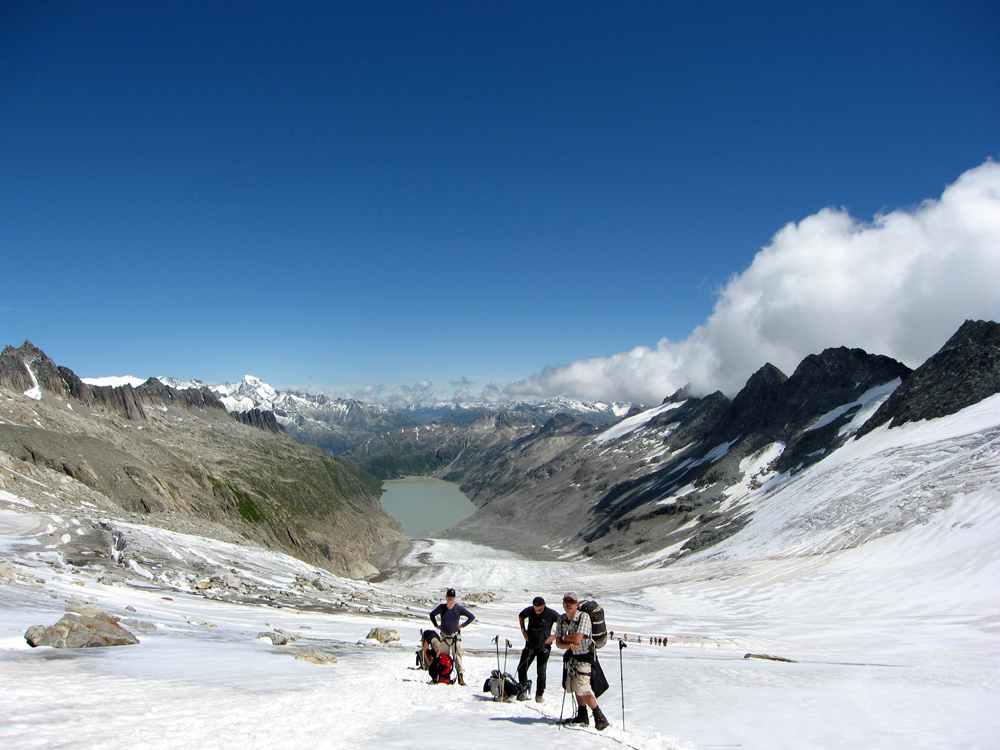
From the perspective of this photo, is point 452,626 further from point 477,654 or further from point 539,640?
point 477,654

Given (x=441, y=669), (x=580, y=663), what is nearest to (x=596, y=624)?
(x=580, y=663)

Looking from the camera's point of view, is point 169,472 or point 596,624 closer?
point 596,624

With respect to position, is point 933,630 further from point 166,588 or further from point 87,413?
point 87,413

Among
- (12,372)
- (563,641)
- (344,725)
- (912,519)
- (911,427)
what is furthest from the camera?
(12,372)

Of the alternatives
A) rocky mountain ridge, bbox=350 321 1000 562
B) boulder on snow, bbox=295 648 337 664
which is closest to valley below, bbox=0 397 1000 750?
boulder on snow, bbox=295 648 337 664

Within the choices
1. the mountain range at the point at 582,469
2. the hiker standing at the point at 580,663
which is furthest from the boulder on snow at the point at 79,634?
the mountain range at the point at 582,469

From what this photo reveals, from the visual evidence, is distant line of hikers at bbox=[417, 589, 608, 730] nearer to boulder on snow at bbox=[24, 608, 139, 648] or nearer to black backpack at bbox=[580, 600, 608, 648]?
black backpack at bbox=[580, 600, 608, 648]

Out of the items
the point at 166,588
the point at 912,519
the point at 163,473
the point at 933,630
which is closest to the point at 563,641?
the point at 166,588

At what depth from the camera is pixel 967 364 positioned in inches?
2950

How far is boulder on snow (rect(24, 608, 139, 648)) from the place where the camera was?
11.6m

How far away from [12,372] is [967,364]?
180489 millimetres

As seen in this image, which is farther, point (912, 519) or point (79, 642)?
point (912, 519)

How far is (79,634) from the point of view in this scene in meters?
12.1

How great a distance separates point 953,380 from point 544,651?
285 ft
